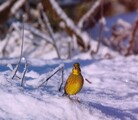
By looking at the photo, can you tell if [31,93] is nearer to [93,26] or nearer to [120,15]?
[93,26]

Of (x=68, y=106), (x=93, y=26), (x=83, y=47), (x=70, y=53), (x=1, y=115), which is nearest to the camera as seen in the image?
(x=1, y=115)

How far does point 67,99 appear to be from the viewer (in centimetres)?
290

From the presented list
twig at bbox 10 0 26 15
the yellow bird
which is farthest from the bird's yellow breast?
twig at bbox 10 0 26 15

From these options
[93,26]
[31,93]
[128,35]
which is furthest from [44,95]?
[93,26]

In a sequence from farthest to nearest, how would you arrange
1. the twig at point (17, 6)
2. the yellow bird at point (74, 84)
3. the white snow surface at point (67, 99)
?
the twig at point (17, 6)
the yellow bird at point (74, 84)
the white snow surface at point (67, 99)

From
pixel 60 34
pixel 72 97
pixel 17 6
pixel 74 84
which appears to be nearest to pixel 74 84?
pixel 74 84

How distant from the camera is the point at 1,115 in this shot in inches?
103

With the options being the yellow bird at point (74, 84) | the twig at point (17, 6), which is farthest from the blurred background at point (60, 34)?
the yellow bird at point (74, 84)

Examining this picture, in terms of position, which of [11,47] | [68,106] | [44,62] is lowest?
[11,47]

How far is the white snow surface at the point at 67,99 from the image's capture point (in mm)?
2740

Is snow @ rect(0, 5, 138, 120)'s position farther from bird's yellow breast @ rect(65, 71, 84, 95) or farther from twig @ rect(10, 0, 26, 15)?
A: twig @ rect(10, 0, 26, 15)

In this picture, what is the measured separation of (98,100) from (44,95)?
1.74 feet

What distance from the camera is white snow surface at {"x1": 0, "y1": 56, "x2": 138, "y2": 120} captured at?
8.99 feet

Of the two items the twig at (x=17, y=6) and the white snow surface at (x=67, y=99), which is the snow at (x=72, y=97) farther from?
the twig at (x=17, y=6)
